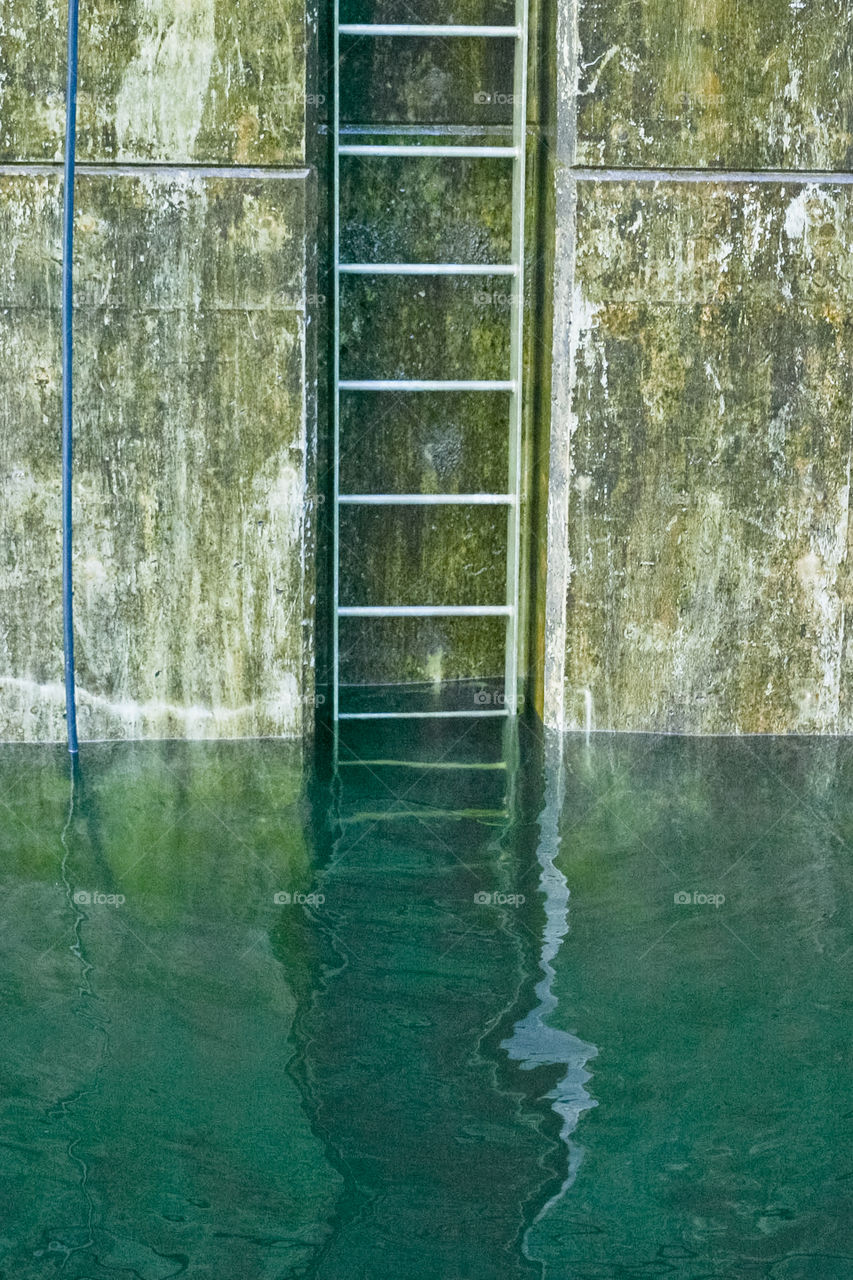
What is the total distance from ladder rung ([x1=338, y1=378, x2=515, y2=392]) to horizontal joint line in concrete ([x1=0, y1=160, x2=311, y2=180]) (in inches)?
38.8

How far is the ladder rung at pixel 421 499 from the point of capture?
20.9 ft

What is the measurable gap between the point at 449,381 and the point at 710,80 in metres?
1.65

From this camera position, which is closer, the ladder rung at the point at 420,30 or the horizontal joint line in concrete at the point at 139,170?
the horizontal joint line in concrete at the point at 139,170

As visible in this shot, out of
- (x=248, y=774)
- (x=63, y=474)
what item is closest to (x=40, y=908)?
(x=248, y=774)

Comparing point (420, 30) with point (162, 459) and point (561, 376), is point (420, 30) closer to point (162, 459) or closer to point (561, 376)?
point (561, 376)

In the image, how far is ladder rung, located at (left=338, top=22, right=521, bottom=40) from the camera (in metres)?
6.05

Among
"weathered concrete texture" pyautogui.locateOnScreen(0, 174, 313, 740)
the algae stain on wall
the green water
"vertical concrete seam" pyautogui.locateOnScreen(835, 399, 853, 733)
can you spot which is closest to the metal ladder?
"weathered concrete texture" pyautogui.locateOnScreen(0, 174, 313, 740)

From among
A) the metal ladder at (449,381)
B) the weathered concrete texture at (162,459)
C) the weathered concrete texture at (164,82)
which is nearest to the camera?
→ the weathered concrete texture at (164,82)

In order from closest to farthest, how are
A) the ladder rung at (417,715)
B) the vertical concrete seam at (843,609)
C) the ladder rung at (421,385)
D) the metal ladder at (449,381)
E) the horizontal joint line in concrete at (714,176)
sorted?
1. the horizontal joint line in concrete at (714,176)
2. the vertical concrete seam at (843,609)
3. the metal ladder at (449,381)
4. the ladder rung at (421,385)
5. the ladder rung at (417,715)

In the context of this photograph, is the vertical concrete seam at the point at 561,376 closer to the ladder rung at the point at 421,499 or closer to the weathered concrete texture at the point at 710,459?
the weathered concrete texture at the point at 710,459

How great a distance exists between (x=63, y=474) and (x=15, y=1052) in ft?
8.81

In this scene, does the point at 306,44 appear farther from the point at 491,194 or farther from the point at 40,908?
the point at 40,908

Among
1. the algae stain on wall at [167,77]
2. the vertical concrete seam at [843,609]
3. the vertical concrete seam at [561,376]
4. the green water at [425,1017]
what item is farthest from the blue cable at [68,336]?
the vertical concrete seam at [843,609]

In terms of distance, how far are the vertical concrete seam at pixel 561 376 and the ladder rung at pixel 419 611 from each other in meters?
0.36
